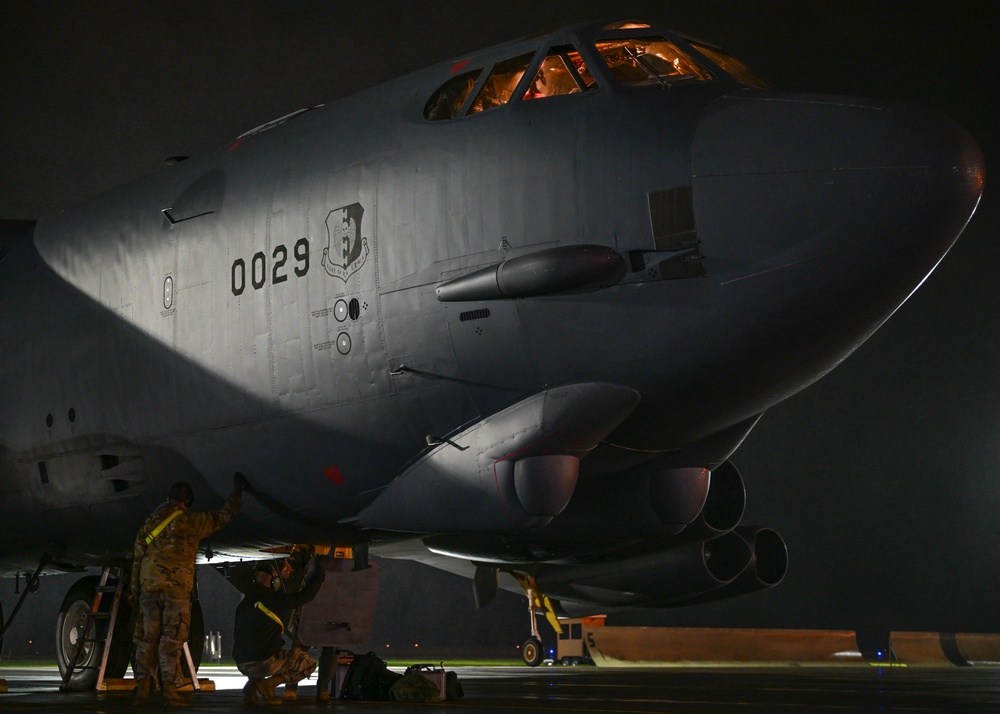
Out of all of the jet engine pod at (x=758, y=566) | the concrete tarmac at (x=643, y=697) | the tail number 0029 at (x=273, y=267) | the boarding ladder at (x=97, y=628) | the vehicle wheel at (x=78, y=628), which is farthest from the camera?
the jet engine pod at (x=758, y=566)

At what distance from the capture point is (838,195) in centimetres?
639

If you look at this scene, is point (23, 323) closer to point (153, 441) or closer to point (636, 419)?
point (153, 441)

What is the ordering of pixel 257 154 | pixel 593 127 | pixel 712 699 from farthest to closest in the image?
pixel 257 154 → pixel 712 699 → pixel 593 127

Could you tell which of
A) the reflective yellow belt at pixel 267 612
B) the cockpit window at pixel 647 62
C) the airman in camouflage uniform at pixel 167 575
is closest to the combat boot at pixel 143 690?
the airman in camouflage uniform at pixel 167 575

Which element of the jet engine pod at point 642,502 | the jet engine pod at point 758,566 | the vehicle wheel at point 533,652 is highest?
the jet engine pod at point 642,502

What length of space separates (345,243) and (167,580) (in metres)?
2.75

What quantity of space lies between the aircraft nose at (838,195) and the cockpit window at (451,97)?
5.89 ft

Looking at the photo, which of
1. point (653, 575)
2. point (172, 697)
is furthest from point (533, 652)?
point (172, 697)

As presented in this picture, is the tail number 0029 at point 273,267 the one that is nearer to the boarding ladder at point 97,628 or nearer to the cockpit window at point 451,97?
the cockpit window at point 451,97

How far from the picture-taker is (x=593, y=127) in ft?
22.9

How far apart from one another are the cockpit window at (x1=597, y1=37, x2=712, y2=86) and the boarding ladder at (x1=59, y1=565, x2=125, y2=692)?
6748mm

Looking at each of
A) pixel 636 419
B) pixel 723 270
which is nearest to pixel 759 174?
pixel 723 270

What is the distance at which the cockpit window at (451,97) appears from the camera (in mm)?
7707

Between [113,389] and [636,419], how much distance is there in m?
4.40
